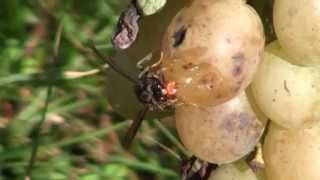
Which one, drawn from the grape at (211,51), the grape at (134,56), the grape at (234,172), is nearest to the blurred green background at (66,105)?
the grape at (134,56)

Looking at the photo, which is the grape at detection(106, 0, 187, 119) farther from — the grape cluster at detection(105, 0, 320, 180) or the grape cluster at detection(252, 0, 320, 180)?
the grape cluster at detection(252, 0, 320, 180)

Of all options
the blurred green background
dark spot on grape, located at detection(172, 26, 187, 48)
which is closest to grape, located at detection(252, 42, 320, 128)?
dark spot on grape, located at detection(172, 26, 187, 48)

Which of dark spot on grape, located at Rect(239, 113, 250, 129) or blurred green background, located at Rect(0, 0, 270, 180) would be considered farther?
blurred green background, located at Rect(0, 0, 270, 180)

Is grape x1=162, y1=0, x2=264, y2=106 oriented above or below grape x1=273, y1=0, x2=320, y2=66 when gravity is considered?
above

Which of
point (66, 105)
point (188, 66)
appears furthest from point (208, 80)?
point (66, 105)

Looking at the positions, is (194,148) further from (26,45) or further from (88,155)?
(26,45)

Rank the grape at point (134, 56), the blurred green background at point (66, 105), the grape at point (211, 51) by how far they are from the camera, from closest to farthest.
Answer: the grape at point (211, 51), the grape at point (134, 56), the blurred green background at point (66, 105)

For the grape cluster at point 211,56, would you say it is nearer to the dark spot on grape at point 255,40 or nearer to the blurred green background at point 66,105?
the dark spot on grape at point 255,40
